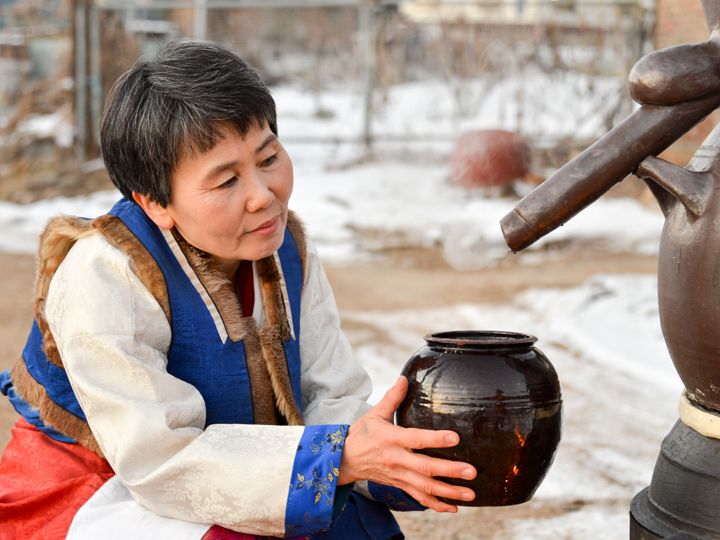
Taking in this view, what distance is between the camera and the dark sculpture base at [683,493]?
6.07ft

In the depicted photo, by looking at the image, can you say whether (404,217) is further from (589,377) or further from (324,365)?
(324,365)

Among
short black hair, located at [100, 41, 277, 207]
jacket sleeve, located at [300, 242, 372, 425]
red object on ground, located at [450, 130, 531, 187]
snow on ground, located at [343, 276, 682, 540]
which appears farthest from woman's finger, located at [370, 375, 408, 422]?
red object on ground, located at [450, 130, 531, 187]

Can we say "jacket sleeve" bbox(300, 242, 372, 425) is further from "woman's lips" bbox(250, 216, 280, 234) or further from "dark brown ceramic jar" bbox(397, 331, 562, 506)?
"dark brown ceramic jar" bbox(397, 331, 562, 506)

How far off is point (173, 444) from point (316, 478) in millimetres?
281

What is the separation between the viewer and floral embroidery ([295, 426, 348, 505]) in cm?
198

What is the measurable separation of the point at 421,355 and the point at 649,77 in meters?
0.64

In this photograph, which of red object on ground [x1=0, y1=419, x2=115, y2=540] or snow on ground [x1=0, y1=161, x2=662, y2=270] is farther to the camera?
snow on ground [x1=0, y1=161, x2=662, y2=270]

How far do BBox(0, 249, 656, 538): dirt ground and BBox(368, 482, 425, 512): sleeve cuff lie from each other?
11.9ft

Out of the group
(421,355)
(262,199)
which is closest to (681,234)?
(421,355)

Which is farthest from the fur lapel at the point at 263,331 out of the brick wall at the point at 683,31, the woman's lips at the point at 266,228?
the brick wall at the point at 683,31

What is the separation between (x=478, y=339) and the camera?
6.50 feet

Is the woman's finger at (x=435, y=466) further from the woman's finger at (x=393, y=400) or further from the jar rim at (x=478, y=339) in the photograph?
the jar rim at (x=478, y=339)

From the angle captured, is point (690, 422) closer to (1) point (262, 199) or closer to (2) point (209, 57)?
(1) point (262, 199)

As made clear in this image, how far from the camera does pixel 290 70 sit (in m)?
15.5
